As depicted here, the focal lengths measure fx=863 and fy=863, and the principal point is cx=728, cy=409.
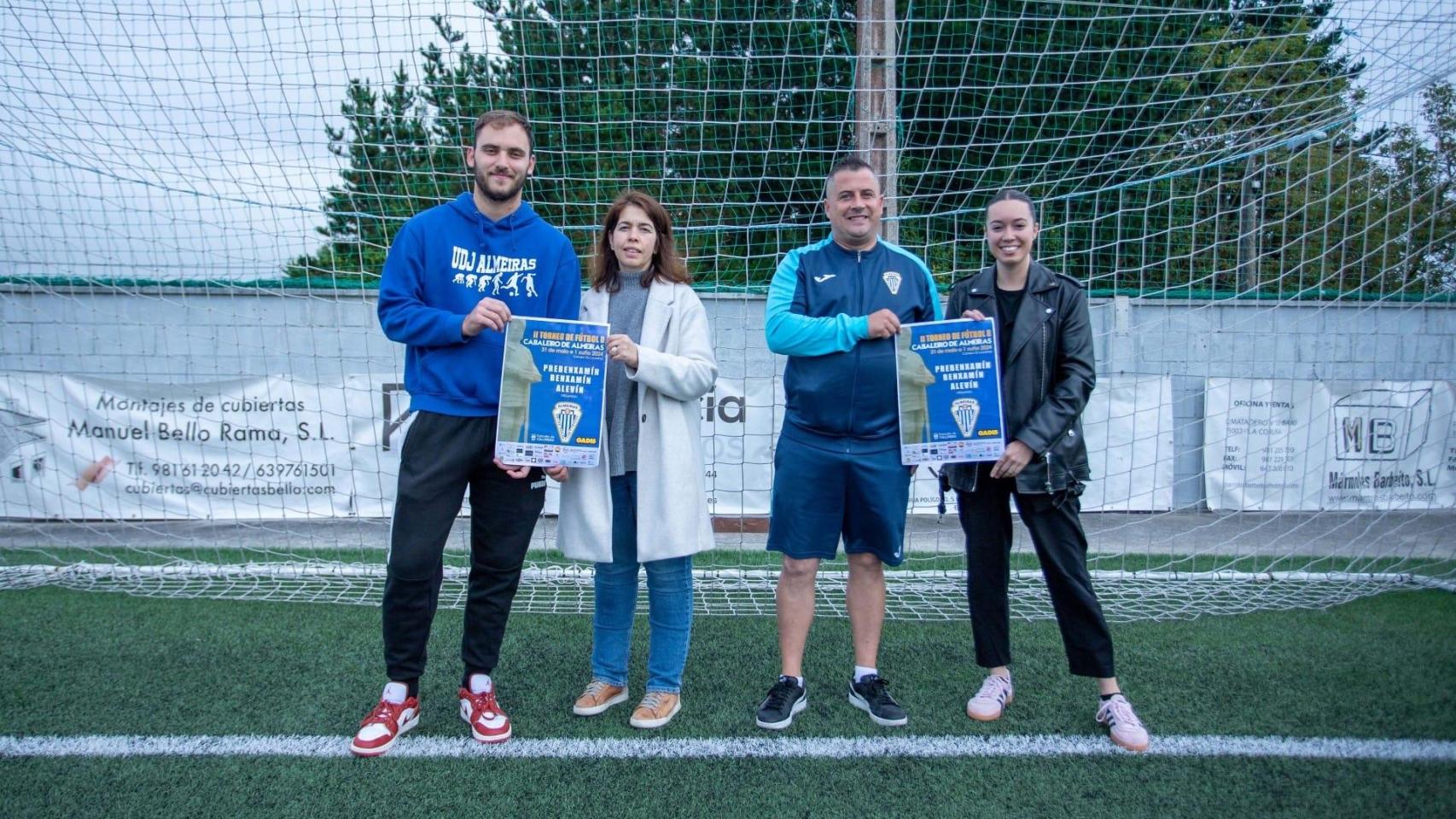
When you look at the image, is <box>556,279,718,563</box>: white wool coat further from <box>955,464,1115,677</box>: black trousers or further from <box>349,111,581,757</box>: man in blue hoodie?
<box>955,464,1115,677</box>: black trousers

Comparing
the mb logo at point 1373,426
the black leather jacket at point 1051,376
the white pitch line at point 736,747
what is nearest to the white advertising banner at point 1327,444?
the mb logo at point 1373,426

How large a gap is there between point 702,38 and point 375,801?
3.95 m

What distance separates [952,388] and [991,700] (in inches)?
45.6

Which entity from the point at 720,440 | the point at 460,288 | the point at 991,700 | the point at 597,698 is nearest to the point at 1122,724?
the point at 991,700

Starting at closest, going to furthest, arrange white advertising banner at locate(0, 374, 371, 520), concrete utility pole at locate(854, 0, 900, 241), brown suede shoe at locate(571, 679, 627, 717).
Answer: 1. brown suede shoe at locate(571, 679, 627, 717)
2. concrete utility pole at locate(854, 0, 900, 241)
3. white advertising banner at locate(0, 374, 371, 520)

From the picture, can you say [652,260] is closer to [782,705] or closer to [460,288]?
[460,288]

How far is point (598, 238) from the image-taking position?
3.06m

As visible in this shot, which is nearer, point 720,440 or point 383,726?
point 383,726

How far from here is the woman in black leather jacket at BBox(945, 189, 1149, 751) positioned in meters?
2.90

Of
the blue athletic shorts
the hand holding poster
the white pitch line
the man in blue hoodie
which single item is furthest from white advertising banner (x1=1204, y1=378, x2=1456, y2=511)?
the man in blue hoodie

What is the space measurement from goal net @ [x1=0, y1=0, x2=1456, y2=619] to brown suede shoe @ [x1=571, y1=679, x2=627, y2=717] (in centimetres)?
135

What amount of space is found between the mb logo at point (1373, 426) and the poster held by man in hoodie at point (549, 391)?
24.5 feet

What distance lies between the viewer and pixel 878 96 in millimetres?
4555

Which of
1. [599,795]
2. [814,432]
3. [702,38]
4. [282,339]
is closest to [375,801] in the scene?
[599,795]
